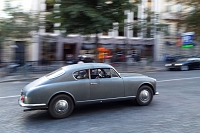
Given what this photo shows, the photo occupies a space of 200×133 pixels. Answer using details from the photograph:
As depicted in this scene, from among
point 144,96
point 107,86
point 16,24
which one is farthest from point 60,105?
point 16,24

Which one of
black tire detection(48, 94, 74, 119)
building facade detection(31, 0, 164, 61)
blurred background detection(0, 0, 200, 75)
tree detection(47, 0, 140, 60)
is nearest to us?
black tire detection(48, 94, 74, 119)

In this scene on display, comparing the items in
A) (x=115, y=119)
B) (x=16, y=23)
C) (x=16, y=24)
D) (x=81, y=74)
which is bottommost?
(x=115, y=119)

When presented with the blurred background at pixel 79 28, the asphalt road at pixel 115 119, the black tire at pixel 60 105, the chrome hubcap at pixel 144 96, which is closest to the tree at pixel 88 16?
the blurred background at pixel 79 28

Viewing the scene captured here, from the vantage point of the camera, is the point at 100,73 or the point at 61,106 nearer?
the point at 61,106

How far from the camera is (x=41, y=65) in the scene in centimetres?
1942

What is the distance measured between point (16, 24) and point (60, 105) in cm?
1313

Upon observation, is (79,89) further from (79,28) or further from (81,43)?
(81,43)

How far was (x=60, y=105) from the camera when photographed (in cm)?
671

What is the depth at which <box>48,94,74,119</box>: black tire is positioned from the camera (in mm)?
6629

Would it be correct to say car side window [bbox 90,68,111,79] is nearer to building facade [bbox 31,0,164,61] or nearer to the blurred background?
the blurred background

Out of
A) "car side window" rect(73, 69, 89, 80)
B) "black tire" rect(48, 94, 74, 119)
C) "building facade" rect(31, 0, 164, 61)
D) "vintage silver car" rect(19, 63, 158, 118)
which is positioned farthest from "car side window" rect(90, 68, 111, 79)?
"building facade" rect(31, 0, 164, 61)

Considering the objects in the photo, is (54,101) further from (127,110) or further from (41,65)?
(41,65)

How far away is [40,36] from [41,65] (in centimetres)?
708

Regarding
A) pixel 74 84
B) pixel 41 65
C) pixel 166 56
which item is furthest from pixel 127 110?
pixel 166 56
